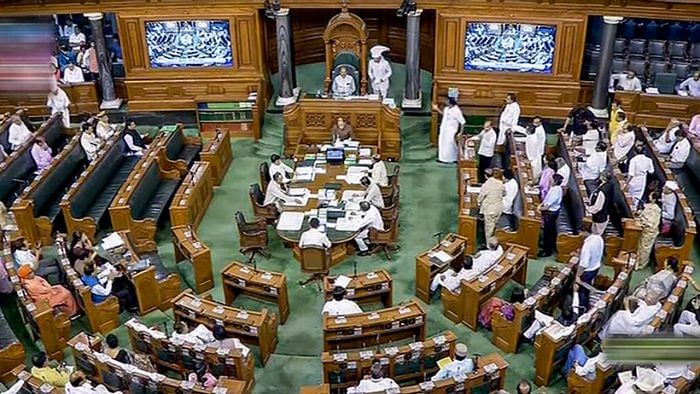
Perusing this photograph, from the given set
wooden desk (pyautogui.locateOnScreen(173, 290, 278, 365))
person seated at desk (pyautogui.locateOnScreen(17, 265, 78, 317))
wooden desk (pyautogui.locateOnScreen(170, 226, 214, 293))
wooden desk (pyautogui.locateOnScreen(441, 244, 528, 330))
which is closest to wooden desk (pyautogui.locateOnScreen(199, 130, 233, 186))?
wooden desk (pyautogui.locateOnScreen(170, 226, 214, 293))

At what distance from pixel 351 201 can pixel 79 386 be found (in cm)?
547

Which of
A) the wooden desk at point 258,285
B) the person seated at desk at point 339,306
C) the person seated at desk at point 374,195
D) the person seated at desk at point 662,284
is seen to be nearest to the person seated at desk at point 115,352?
the wooden desk at point 258,285

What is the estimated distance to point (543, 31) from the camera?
1570 centimetres

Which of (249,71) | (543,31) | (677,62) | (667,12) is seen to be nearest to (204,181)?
(249,71)

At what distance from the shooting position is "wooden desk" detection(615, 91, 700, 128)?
15.7m

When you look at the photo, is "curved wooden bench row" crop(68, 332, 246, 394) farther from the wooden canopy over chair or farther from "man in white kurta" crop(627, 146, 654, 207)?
the wooden canopy over chair

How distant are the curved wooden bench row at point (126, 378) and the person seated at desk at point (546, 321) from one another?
3.89 metres

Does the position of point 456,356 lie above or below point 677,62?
below

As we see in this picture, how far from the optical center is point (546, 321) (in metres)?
9.94

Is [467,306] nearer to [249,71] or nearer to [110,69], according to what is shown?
[249,71]

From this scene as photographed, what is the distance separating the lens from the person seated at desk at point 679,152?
1373 cm

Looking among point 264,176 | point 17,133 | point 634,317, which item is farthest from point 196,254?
point 634,317

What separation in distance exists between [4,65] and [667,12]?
46.9 feet

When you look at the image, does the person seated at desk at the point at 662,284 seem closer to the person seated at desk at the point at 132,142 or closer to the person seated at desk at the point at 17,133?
the person seated at desk at the point at 132,142
